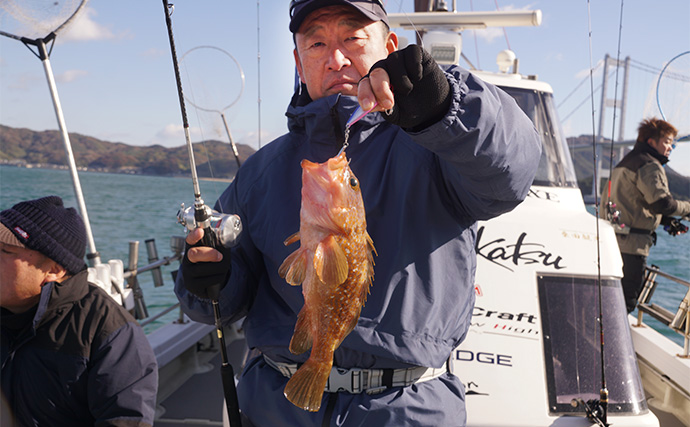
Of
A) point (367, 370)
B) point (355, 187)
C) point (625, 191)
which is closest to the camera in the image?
point (355, 187)

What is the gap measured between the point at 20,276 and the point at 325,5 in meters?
1.98

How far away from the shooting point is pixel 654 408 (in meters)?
4.71

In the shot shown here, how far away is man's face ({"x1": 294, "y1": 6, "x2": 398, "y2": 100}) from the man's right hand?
76cm

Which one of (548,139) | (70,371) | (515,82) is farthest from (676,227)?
(70,371)

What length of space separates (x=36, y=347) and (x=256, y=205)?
1.33 meters

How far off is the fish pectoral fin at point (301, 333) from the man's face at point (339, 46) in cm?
88

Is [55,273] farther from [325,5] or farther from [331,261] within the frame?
[325,5]

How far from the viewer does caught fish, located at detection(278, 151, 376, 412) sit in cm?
156

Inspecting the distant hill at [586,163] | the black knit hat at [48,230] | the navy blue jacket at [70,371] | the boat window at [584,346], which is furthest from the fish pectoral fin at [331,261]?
the distant hill at [586,163]

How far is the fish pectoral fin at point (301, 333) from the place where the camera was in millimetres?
1693

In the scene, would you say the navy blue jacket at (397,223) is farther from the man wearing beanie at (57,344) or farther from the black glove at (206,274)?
the man wearing beanie at (57,344)

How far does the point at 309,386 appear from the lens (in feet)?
5.39

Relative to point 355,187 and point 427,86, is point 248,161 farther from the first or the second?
point 427,86

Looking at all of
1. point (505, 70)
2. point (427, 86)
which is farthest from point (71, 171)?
point (505, 70)
